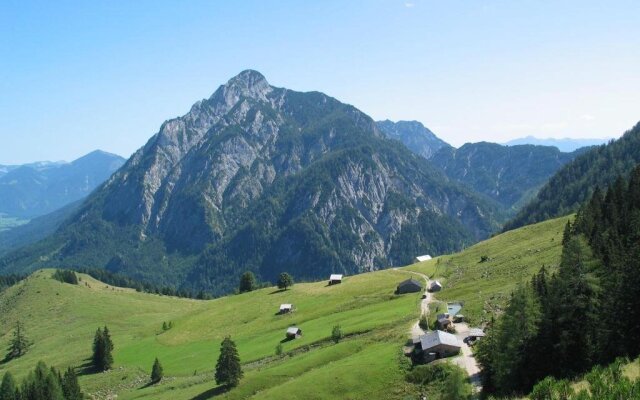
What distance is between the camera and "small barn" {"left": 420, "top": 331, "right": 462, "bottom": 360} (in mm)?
66500

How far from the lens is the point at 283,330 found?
112 m

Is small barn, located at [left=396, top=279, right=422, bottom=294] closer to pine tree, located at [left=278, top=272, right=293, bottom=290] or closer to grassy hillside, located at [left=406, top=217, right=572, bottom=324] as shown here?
grassy hillside, located at [left=406, top=217, right=572, bottom=324]

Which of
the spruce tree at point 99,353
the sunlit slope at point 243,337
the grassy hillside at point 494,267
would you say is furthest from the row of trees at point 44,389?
the grassy hillside at point 494,267

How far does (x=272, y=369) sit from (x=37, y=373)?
4851 centimetres

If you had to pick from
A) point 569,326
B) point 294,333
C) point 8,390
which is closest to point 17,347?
point 8,390

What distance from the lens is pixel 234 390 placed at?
77.6 meters

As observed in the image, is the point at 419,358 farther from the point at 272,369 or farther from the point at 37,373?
the point at 37,373

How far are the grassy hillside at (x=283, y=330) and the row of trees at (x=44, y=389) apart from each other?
10.3m

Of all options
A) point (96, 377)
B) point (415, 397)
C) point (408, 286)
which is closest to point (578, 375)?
point (415, 397)

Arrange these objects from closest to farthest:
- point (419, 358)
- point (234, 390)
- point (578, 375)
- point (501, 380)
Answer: point (578, 375), point (501, 380), point (419, 358), point (234, 390)

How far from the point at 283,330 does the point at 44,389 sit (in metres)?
47.3

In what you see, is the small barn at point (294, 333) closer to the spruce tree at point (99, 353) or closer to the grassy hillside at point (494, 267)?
the grassy hillside at point (494, 267)

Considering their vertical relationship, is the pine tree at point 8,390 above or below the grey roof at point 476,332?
above

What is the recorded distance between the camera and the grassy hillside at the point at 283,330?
7244cm
